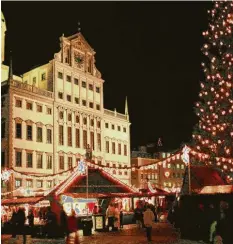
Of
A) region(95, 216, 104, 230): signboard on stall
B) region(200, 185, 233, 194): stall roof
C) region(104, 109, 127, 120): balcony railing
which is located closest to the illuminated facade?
region(104, 109, 127, 120): balcony railing

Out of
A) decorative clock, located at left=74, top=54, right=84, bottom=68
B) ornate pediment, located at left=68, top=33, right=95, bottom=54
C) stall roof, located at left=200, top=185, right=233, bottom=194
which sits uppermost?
ornate pediment, located at left=68, top=33, right=95, bottom=54

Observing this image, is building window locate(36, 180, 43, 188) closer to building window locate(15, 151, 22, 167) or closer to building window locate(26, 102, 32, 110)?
building window locate(15, 151, 22, 167)

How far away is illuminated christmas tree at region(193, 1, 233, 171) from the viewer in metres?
21.2

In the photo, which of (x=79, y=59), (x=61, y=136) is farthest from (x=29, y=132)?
(x=79, y=59)

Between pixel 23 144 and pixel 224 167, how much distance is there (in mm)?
26441

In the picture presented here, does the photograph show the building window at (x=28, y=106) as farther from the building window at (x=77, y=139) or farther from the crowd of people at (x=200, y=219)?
the crowd of people at (x=200, y=219)

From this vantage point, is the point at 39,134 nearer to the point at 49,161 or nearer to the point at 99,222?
the point at 49,161

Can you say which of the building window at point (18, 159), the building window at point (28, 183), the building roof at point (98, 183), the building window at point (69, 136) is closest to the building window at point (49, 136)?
the building window at point (69, 136)

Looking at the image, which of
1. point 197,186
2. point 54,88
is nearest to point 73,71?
point 54,88

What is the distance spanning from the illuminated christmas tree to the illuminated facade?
24.8 m

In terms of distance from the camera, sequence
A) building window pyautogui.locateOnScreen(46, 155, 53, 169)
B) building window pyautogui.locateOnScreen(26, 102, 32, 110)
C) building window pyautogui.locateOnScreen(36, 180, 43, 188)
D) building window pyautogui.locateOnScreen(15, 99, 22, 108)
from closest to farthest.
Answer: building window pyautogui.locateOnScreen(15, 99, 22, 108) → building window pyautogui.locateOnScreen(36, 180, 43, 188) → building window pyautogui.locateOnScreen(26, 102, 32, 110) → building window pyautogui.locateOnScreen(46, 155, 53, 169)

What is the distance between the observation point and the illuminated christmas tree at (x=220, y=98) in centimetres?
2119

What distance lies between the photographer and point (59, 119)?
47.9 metres

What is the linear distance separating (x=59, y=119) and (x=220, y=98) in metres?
28.7
